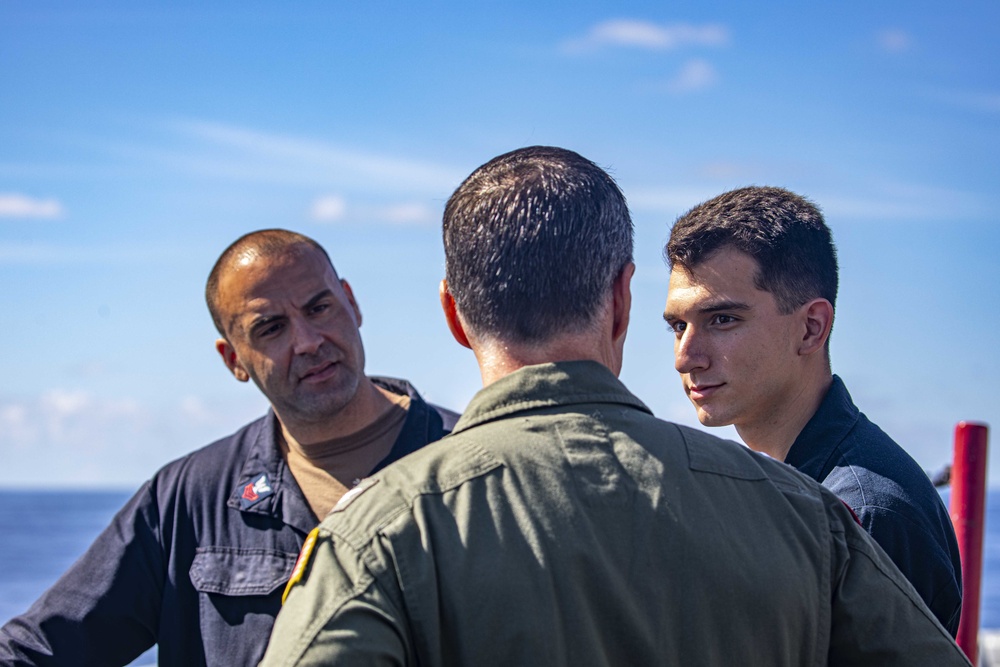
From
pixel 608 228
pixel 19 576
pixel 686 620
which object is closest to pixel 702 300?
pixel 608 228

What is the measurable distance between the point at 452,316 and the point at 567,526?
20.5 inches

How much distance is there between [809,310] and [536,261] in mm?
1556

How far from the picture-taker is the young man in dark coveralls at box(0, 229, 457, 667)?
3.62m

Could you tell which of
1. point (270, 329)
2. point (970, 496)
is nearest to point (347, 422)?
point (270, 329)

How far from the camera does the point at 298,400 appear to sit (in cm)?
391

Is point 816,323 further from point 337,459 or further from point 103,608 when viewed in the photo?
point 103,608

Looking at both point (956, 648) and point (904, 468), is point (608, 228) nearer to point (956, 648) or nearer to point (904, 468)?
point (956, 648)

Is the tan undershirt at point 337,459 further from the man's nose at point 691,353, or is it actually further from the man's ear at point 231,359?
the man's nose at point 691,353

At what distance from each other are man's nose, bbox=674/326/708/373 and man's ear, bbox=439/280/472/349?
130 cm

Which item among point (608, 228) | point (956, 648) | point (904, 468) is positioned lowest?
point (956, 648)

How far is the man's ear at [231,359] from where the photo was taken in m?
4.20

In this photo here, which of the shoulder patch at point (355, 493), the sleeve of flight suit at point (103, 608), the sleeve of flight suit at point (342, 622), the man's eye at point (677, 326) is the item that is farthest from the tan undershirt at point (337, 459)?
the sleeve of flight suit at point (342, 622)

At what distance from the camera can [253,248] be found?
4098 millimetres

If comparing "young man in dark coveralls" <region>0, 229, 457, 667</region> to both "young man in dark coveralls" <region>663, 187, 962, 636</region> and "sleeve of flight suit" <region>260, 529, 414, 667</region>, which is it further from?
"sleeve of flight suit" <region>260, 529, 414, 667</region>
